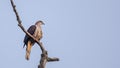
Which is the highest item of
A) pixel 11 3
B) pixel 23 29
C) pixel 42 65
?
pixel 11 3

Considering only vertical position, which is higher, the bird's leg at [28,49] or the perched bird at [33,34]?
the perched bird at [33,34]

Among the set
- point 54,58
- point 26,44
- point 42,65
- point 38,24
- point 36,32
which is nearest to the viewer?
point 42,65

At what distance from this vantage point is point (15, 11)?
24.2ft

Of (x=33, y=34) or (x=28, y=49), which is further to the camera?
(x=33, y=34)

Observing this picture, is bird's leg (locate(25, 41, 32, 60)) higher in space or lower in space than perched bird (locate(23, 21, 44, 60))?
lower

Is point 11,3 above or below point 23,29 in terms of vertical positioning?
above

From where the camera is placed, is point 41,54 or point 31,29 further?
point 31,29

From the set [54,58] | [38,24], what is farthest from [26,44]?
[54,58]

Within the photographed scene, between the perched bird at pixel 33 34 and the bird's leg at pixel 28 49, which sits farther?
the perched bird at pixel 33 34

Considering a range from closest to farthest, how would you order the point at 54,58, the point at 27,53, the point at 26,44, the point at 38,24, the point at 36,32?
1. the point at 54,58
2. the point at 27,53
3. the point at 26,44
4. the point at 36,32
5. the point at 38,24

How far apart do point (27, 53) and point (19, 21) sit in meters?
2.51

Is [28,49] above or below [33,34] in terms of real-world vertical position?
→ below

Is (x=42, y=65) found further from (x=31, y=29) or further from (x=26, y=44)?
(x=31, y=29)

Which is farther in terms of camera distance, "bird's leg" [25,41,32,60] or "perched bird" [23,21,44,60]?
"perched bird" [23,21,44,60]
